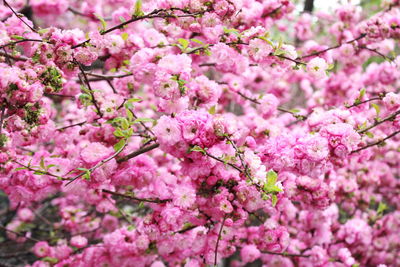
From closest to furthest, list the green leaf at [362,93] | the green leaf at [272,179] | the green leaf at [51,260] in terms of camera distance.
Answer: the green leaf at [272,179], the green leaf at [362,93], the green leaf at [51,260]

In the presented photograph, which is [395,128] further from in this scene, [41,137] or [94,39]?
[41,137]

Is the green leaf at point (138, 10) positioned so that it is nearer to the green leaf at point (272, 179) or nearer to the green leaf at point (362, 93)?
the green leaf at point (272, 179)

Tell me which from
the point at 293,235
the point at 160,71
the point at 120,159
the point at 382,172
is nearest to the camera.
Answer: the point at 160,71

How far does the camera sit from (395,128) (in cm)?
192

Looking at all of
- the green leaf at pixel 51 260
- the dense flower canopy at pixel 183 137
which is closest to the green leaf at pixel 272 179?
the dense flower canopy at pixel 183 137

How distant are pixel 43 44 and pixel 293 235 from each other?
2795mm

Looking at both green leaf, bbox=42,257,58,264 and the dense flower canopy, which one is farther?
green leaf, bbox=42,257,58,264

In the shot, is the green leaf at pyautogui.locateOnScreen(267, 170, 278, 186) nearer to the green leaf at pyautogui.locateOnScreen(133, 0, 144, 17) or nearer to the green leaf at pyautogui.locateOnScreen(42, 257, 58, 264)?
the green leaf at pyautogui.locateOnScreen(133, 0, 144, 17)

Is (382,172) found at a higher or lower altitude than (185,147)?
lower

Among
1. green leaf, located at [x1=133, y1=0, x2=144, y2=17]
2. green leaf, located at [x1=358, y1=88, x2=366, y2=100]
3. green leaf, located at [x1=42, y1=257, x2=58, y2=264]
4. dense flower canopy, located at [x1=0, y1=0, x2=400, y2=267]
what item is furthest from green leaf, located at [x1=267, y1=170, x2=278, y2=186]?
green leaf, located at [x1=42, y1=257, x2=58, y2=264]

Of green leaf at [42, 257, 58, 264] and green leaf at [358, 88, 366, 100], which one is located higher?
green leaf at [358, 88, 366, 100]

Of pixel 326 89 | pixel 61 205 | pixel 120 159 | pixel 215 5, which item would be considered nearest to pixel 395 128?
pixel 215 5

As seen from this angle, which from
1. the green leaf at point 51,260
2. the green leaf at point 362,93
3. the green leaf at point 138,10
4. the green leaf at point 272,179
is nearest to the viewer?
the green leaf at point 272,179

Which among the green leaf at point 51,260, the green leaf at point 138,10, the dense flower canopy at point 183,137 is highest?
the green leaf at point 138,10
